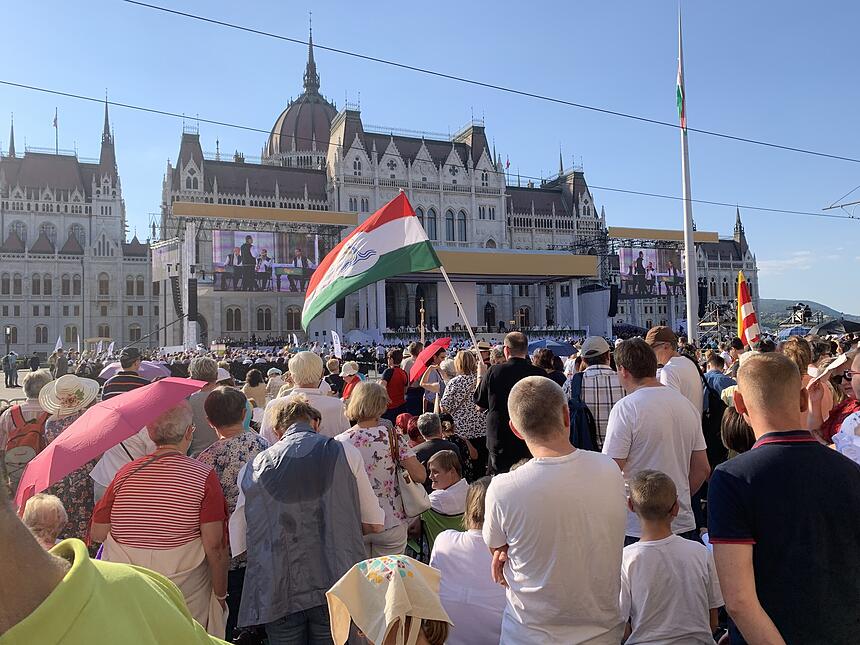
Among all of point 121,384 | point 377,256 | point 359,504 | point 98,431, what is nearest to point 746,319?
point 377,256

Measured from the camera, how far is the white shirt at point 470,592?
3076 millimetres

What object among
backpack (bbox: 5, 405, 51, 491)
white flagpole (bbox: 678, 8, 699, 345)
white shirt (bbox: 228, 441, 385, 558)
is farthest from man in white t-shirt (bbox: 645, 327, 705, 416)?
white flagpole (bbox: 678, 8, 699, 345)

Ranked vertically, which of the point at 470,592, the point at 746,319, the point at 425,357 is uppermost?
the point at 746,319

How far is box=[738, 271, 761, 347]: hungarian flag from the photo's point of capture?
925 centimetres

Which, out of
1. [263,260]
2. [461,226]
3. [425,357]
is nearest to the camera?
[425,357]

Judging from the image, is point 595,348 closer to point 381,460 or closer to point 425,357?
point 381,460

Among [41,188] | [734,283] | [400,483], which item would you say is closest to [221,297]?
[41,188]

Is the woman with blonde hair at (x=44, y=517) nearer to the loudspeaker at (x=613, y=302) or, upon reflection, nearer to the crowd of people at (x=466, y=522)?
the crowd of people at (x=466, y=522)

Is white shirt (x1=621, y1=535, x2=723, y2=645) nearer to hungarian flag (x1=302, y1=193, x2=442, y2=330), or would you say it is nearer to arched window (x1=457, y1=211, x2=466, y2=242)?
hungarian flag (x1=302, y1=193, x2=442, y2=330)

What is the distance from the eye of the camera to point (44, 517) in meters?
2.96

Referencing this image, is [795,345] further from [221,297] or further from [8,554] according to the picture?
[221,297]

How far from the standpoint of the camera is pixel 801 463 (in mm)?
2016

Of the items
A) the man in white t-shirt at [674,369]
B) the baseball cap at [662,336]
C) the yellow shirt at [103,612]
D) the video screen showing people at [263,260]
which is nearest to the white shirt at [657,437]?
the man in white t-shirt at [674,369]

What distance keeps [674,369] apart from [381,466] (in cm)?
259
